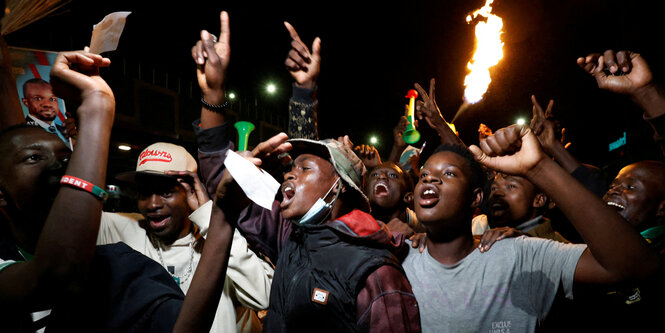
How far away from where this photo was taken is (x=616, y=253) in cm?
163

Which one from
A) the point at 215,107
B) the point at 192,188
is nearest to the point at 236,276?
the point at 192,188

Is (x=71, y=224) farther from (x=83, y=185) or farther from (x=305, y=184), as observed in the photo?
(x=305, y=184)

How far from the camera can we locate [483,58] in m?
6.59

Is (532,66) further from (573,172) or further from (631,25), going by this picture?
(573,172)

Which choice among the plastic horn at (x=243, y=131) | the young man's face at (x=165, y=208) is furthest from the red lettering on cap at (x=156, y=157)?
the plastic horn at (x=243, y=131)

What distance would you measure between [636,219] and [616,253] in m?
1.66

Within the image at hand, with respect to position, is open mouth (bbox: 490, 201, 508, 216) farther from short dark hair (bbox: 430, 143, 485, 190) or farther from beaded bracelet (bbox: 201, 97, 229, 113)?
beaded bracelet (bbox: 201, 97, 229, 113)

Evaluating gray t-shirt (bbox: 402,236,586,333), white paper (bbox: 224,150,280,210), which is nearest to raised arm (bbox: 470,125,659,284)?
gray t-shirt (bbox: 402,236,586,333)

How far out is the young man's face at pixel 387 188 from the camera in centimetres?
436

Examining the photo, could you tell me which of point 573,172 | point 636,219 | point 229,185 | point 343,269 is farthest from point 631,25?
point 229,185

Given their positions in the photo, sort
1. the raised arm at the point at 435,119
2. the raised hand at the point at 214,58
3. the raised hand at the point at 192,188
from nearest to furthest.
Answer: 1. the raised hand at the point at 214,58
2. the raised hand at the point at 192,188
3. the raised arm at the point at 435,119

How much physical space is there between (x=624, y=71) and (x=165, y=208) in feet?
12.8

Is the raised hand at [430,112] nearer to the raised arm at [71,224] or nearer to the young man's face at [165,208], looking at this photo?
the young man's face at [165,208]

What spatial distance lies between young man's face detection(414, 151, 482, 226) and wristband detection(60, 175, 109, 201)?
1.98 m
